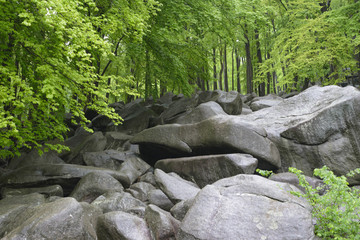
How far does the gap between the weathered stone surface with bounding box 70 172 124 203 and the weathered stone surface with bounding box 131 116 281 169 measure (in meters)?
2.43

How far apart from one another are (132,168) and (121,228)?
4.68 meters

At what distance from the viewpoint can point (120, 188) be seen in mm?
7844

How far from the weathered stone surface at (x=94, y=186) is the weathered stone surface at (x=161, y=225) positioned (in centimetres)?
267

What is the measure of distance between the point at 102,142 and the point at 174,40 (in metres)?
5.73

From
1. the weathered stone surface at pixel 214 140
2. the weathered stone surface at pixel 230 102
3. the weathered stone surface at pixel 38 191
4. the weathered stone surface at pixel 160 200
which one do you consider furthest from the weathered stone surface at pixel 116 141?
the weathered stone surface at pixel 160 200

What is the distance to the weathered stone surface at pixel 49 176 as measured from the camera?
8.18m

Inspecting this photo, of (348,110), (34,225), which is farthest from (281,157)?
(34,225)

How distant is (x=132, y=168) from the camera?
9648mm

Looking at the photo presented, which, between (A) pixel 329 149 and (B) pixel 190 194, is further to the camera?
(A) pixel 329 149

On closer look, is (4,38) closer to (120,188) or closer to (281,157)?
(120,188)

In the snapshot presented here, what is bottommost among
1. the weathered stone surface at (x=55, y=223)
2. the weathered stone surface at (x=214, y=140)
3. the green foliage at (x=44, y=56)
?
the weathered stone surface at (x=55, y=223)

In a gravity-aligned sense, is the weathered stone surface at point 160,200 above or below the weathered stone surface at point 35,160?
below

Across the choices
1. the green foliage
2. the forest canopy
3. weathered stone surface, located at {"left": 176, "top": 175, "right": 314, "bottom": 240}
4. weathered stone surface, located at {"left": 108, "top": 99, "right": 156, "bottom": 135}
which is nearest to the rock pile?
weathered stone surface, located at {"left": 176, "top": 175, "right": 314, "bottom": 240}

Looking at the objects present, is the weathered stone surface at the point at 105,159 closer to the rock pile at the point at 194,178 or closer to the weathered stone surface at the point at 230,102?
the rock pile at the point at 194,178
